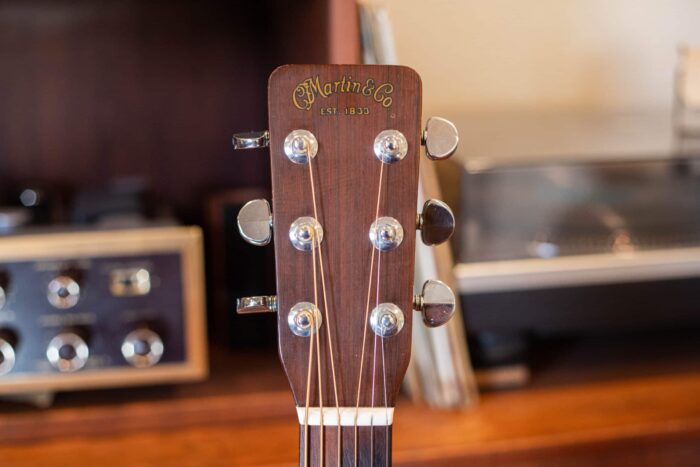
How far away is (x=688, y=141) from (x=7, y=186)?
2.75ft

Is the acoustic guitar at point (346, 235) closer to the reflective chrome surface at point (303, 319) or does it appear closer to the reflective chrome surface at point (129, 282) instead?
the reflective chrome surface at point (303, 319)

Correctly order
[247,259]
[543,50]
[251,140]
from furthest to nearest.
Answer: [543,50] → [247,259] → [251,140]

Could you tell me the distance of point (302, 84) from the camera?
0.49 meters

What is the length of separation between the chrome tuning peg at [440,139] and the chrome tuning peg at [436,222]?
1.4 inches

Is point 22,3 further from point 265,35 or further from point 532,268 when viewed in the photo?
point 532,268

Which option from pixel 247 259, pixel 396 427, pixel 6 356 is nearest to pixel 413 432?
pixel 396 427

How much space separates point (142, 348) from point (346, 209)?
13.6 inches

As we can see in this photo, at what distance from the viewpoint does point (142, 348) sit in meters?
0.77

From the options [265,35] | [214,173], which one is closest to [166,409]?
[214,173]

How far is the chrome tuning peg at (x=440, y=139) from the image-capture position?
499mm

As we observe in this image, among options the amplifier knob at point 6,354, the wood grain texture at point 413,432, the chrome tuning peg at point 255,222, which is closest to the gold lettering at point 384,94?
the chrome tuning peg at point 255,222

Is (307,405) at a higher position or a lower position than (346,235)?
lower

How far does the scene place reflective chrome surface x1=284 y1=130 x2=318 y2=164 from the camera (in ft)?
1.64

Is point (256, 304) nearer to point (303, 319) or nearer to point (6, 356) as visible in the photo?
point (303, 319)
